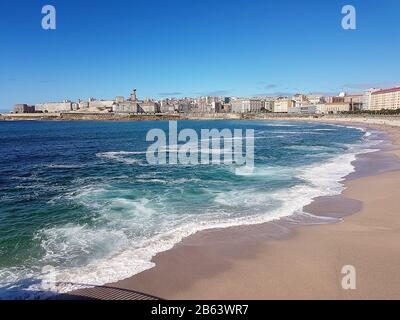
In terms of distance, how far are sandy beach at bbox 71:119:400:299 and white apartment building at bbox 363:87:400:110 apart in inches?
5994

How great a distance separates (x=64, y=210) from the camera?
13.3 meters

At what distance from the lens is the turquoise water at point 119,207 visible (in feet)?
28.2

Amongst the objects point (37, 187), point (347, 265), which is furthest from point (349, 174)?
point (37, 187)

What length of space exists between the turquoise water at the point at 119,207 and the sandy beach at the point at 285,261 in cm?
79

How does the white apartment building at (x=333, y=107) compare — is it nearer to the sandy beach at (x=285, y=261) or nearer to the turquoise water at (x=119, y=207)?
the turquoise water at (x=119, y=207)

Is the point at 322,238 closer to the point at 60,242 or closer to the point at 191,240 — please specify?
the point at 191,240

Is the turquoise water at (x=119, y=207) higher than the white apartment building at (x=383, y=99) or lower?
lower

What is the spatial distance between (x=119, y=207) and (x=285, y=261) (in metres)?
7.47

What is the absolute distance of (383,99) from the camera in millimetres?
156125

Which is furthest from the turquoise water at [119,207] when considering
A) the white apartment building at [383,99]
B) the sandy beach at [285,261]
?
the white apartment building at [383,99]

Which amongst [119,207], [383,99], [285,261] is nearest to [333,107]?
[383,99]

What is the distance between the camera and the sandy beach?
701cm
